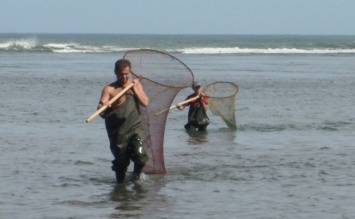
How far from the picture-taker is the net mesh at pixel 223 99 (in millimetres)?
16969

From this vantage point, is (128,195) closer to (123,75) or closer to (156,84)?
(123,75)

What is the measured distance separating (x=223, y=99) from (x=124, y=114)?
7425 millimetres

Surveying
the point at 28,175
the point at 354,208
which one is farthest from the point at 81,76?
the point at 354,208

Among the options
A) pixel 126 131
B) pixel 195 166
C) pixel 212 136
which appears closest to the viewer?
pixel 126 131

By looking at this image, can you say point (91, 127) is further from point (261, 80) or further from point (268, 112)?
point (261, 80)

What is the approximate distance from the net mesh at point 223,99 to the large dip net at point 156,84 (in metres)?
5.76

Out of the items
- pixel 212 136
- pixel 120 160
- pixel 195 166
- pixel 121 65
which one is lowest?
pixel 212 136

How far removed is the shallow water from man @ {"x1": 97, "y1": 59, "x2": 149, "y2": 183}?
49cm

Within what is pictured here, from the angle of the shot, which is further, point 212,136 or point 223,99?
point 223,99

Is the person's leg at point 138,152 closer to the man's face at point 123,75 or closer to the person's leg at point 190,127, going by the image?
the man's face at point 123,75

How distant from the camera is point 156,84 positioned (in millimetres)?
10805

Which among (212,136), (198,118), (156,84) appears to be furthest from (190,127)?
(156,84)

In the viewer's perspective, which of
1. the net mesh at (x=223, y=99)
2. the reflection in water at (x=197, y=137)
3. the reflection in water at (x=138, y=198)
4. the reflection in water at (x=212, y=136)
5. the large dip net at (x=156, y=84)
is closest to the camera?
the reflection in water at (x=138, y=198)

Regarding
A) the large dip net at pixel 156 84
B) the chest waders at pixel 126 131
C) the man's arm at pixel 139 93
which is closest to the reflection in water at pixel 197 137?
the large dip net at pixel 156 84
